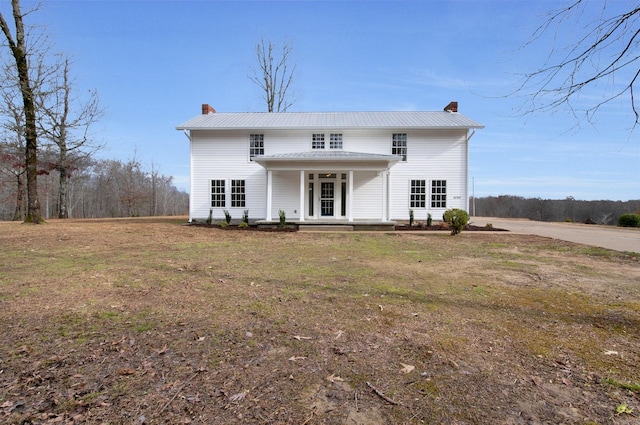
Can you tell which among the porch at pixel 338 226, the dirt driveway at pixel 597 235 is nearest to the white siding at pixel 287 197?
the porch at pixel 338 226

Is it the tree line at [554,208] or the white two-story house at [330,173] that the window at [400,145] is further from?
the tree line at [554,208]

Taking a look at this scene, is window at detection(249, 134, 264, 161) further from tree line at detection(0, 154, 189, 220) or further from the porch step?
tree line at detection(0, 154, 189, 220)

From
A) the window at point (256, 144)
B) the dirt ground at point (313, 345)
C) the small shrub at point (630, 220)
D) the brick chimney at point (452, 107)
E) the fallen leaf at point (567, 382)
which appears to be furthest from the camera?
the small shrub at point (630, 220)

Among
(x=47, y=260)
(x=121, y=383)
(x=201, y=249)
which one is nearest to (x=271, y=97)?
(x=201, y=249)

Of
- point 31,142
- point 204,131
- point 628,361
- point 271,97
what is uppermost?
point 271,97

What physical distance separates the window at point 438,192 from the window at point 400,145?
227cm

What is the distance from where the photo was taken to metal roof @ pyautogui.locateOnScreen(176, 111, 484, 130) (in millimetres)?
17391

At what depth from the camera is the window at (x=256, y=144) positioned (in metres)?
18.1

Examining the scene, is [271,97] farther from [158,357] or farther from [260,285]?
[158,357]

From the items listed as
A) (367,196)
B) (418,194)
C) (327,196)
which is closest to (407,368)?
(327,196)

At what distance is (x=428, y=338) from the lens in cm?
313

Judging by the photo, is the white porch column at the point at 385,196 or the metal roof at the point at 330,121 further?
the metal roof at the point at 330,121

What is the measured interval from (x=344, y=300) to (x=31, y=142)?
1537 centimetres

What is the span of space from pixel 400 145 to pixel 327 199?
5221 millimetres
